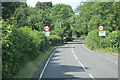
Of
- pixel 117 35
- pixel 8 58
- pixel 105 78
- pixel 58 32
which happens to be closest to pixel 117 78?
pixel 105 78

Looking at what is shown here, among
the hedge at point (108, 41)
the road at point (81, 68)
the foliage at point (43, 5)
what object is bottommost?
the road at point (81, 68)

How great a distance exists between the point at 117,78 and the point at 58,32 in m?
63.6

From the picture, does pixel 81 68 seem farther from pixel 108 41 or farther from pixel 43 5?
pixel 43 5

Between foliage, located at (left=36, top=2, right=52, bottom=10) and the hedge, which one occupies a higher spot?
foliage, located at (left=36, top=2, right=52, bottom=10)

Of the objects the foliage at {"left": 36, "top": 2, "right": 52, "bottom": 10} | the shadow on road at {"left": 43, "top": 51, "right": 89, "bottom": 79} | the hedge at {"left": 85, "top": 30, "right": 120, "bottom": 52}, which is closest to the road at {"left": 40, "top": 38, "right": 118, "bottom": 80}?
the shadow on road at {"left": 43, "top": 51, "right": 89, "bottom": 79}

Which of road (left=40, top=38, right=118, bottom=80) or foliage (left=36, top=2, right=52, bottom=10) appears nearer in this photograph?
road (left=40, top=38, right=118, bottom=80)

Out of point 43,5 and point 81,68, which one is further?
point 43,5

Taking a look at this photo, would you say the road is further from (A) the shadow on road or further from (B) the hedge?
(B) the hedge

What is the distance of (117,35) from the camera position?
32875mm

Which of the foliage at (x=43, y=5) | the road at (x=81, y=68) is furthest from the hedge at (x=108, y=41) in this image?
the foliage at (x=43, y=5)

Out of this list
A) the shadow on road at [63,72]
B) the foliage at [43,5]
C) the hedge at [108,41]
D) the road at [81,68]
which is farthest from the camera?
the foliage at [43,5]

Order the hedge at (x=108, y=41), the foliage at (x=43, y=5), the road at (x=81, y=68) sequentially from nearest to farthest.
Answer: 1. the road at (x=81, y=68)
2. the hedge at (x=108, y=41)
3. the foliage at (x=43, y=5)

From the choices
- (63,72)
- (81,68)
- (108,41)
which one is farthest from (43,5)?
(63,72)

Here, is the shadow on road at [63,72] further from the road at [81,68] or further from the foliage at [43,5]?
the foliage at [43,5]
